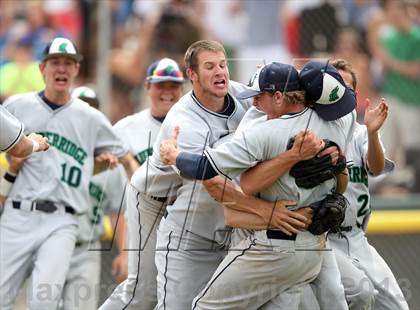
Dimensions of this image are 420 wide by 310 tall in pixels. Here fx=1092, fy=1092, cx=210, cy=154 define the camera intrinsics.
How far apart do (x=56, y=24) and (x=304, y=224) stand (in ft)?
20.8

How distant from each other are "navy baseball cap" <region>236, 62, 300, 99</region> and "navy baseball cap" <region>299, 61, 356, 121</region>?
57 millimetres

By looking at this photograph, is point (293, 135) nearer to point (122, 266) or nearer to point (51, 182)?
point (51, 182)

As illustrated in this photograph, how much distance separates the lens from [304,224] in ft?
19.3

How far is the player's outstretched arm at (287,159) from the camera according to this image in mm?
5707

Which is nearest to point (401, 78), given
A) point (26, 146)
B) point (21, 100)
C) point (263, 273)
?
point (21, 100)

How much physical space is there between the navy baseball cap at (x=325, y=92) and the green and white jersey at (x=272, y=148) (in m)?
0.06

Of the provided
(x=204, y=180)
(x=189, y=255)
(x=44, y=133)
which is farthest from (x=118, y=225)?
(x=204, y=180)

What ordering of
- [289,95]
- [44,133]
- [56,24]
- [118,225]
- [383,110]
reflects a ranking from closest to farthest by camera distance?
1. [289,95]
2. [383,110]
3. [44,133]
4. [118,225]
5. [56,24]

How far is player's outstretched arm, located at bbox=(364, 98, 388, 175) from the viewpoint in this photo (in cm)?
655

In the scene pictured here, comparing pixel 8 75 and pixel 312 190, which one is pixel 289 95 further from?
pixel 8 75

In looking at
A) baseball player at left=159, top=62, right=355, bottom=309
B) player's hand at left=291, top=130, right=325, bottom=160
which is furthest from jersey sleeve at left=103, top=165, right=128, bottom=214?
player's hand at left=291, top=130, right=325, bottom=160

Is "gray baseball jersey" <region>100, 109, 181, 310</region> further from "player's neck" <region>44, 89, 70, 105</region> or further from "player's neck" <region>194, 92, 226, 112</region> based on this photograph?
"player's neck" <region>44, 89, 70, 105</region>

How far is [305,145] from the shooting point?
5.70m

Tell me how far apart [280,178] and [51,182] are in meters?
2.32
